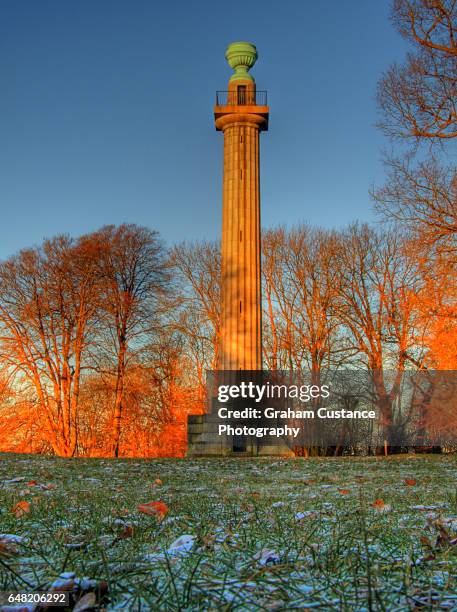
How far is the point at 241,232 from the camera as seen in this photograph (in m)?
21.6

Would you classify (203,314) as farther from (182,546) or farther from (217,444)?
Result: (182,546)

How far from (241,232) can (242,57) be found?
25.8 feet

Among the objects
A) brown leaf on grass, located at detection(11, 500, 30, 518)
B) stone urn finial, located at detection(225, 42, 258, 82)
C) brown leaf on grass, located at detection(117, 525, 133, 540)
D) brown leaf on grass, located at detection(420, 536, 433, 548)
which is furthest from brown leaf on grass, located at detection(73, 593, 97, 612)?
stone urn finial, located at detection(225, 42, 258, 82)

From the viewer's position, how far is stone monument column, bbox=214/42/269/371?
21.1 meters

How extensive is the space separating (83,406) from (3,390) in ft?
11.3

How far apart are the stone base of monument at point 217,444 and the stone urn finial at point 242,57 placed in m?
13.8

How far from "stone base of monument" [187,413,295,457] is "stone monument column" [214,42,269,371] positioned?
2214 millimetres

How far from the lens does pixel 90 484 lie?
661 centimetres

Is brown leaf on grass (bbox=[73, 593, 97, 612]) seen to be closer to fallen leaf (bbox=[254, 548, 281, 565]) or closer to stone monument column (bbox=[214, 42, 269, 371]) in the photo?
fallen leaf (bbox=[254, 548, 281, 565])

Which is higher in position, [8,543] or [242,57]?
[242,57]

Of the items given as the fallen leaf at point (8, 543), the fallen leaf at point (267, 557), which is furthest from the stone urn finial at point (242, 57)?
the fallen leaf at point (267, 557)

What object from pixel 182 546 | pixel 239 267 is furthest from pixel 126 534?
pixel 239 267

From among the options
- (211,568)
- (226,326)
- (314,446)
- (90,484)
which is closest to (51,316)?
(226,326)

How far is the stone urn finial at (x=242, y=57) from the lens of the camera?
2412 centimetres
